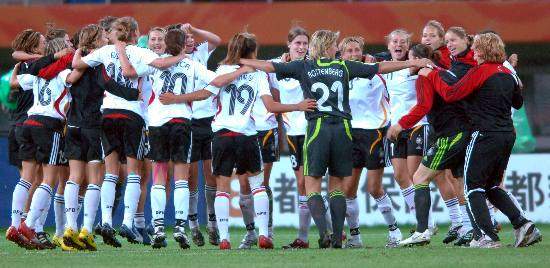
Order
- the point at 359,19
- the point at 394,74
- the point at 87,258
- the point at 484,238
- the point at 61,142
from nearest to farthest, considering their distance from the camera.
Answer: the point at 87,258 < the point at 484,238 < the point at 61,142 < the point at 394,74 < the point at 359,19

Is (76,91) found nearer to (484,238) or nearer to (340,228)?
(340,228)

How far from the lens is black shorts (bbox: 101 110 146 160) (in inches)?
550

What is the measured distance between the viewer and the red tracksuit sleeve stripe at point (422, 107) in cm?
1351

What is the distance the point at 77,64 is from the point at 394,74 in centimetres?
385

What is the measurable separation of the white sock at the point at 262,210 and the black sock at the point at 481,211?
7.18 feet

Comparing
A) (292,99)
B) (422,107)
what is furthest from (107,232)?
(422,107)

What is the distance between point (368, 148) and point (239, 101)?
1.65m

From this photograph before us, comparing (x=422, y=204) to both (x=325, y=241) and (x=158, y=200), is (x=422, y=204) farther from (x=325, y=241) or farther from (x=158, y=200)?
(x=158, y=200)

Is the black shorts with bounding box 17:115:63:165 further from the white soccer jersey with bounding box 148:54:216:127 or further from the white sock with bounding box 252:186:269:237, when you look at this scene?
the white sock with bounding box 252:186:269:237

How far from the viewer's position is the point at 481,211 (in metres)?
13.1

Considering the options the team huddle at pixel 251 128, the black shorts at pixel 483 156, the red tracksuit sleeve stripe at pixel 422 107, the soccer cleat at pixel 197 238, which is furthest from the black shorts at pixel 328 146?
the soccer cleat at pixel 197 238

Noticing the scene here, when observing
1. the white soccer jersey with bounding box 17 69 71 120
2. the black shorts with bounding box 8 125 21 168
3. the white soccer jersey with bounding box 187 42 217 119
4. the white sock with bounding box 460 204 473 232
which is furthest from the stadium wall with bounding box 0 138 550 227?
the white soccer jersey with bounding box 17 69 71 120

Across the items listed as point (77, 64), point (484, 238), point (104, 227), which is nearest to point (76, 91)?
point (77, 64)

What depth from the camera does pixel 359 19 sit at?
92.3 ft
